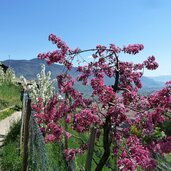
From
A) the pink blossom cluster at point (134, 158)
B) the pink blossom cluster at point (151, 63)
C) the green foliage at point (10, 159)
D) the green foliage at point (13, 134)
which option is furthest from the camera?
the green foliage at point (13, 134)

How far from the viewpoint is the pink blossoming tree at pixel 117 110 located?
5.40 metres

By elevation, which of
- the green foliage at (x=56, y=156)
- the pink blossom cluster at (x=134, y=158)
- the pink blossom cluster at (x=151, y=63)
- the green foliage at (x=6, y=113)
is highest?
the pink blossom cluster at (x=151, y=63)

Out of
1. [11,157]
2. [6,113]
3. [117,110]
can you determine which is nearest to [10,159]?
[11,157]

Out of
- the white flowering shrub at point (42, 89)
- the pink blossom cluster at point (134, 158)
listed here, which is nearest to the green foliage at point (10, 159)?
the pink blossom cluster at point (134, 158)

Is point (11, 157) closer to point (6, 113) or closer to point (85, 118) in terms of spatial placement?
point (85, 118)

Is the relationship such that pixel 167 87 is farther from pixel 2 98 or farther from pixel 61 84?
pixel 2 98

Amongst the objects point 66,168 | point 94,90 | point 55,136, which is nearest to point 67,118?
point 55,136

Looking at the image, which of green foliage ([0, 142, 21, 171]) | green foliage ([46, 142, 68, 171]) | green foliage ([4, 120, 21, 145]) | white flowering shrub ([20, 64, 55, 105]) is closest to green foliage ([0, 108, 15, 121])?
white flowering shrub ([20, 64, 55, 105])

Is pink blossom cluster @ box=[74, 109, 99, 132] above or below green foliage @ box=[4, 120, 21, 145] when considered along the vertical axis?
above

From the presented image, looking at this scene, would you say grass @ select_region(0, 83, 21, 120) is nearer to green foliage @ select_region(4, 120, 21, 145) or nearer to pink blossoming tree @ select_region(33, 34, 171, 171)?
green foliage @ select_region(4, 120, 21, 145)

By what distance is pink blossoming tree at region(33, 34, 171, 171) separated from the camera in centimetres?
540

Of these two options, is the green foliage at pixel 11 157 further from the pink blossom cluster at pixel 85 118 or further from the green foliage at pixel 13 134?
the pink blossom cluster at pixel 85 118

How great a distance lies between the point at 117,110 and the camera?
218 inches

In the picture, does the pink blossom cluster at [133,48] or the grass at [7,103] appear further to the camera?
the grass at [7,103]
